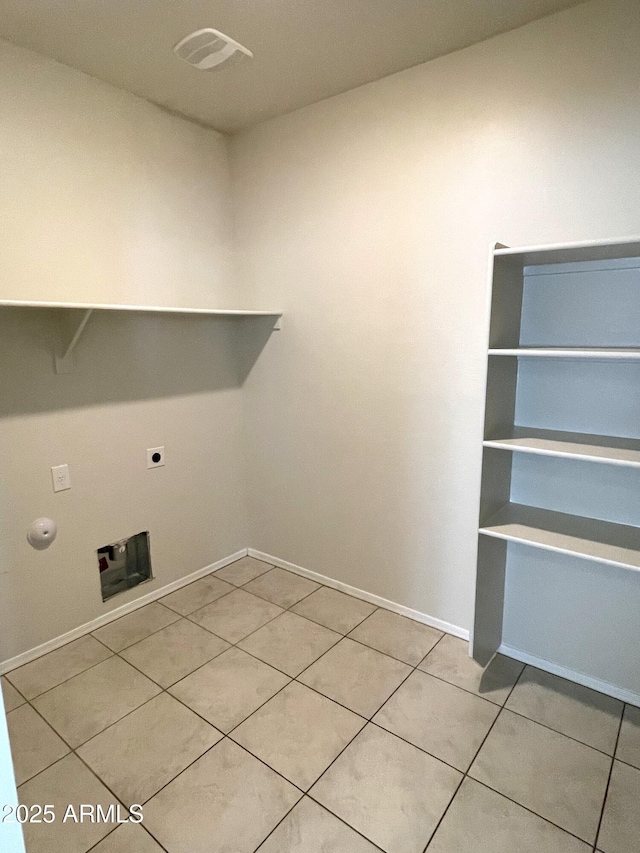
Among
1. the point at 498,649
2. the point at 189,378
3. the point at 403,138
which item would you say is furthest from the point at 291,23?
the point at 498,649

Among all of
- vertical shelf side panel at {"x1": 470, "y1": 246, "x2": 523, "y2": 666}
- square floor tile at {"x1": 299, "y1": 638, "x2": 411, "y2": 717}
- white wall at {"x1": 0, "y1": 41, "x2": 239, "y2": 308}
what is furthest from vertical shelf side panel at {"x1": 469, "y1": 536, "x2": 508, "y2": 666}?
white wall at {"x1": 0, "y1": 41, "x2": 239, "y2": 308}

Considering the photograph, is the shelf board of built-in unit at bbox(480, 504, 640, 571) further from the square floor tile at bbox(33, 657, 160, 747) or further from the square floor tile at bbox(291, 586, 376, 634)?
the square floor tile at bbox(33, 657, 160, 747)

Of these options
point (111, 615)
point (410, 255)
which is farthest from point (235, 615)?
point (410, 255)

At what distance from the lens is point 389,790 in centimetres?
162

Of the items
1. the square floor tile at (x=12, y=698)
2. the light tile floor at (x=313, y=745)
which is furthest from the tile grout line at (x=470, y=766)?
the square floor tile at (x=12, y=698)

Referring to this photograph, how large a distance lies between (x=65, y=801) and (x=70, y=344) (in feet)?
5.38

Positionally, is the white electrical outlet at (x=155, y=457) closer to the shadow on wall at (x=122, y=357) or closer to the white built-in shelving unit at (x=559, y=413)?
the shadow on wall at (x=122, y=357)

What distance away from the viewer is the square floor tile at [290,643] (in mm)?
2230

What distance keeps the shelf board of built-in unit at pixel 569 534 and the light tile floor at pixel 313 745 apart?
69cm

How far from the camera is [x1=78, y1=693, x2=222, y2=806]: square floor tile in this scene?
5.44 ft

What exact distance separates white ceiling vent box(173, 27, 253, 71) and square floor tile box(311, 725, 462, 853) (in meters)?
2.56

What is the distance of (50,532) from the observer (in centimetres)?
223

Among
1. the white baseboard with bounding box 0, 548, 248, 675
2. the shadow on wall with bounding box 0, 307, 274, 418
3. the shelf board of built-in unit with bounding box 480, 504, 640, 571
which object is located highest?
the shadow on wall with bounding box 0, 307, 274, 418

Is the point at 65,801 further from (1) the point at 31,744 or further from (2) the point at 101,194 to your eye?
(2) the point at 101,194
